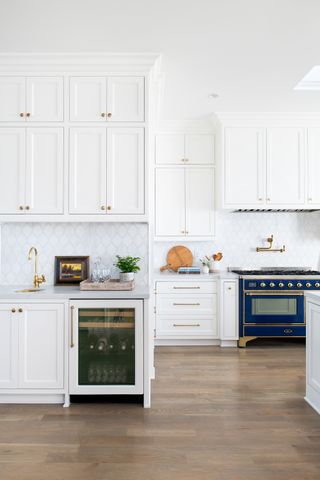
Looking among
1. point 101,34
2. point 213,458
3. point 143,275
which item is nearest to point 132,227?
point 143,275

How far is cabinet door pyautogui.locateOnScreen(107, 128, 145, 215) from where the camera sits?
3232 millimetres

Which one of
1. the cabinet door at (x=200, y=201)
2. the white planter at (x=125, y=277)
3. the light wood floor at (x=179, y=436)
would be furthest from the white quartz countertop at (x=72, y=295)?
the cabinet door at (x=200, y=201)

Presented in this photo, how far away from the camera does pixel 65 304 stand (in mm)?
2973

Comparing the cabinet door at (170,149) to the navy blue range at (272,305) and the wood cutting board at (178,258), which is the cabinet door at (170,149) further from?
the navy blue range at (272,305)

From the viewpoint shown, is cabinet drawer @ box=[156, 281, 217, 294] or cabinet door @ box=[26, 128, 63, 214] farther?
cabinet drawer @ box=[156, 281, 217, 294]

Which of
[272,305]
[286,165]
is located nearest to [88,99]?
[286,165]

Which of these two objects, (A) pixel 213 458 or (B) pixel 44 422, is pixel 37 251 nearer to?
(B) pixel 44 422

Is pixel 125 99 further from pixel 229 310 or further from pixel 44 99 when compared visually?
pixel 229 310

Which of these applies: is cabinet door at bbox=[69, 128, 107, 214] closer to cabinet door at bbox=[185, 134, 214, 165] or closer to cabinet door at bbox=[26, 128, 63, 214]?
cabinet door at bbox=[26, 128, 63, 214]

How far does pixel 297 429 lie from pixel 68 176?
254 centimetres

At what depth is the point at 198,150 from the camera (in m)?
5.06

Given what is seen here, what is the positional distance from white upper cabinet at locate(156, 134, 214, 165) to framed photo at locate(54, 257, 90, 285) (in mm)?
2116

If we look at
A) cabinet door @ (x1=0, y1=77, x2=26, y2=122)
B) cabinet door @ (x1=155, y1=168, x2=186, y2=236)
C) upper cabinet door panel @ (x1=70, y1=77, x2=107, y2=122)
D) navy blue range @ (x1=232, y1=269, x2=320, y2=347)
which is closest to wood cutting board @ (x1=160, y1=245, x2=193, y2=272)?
cabinet door @ (x1=155, y1=168, x2=186, y2=236)

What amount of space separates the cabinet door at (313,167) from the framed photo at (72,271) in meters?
2.99
